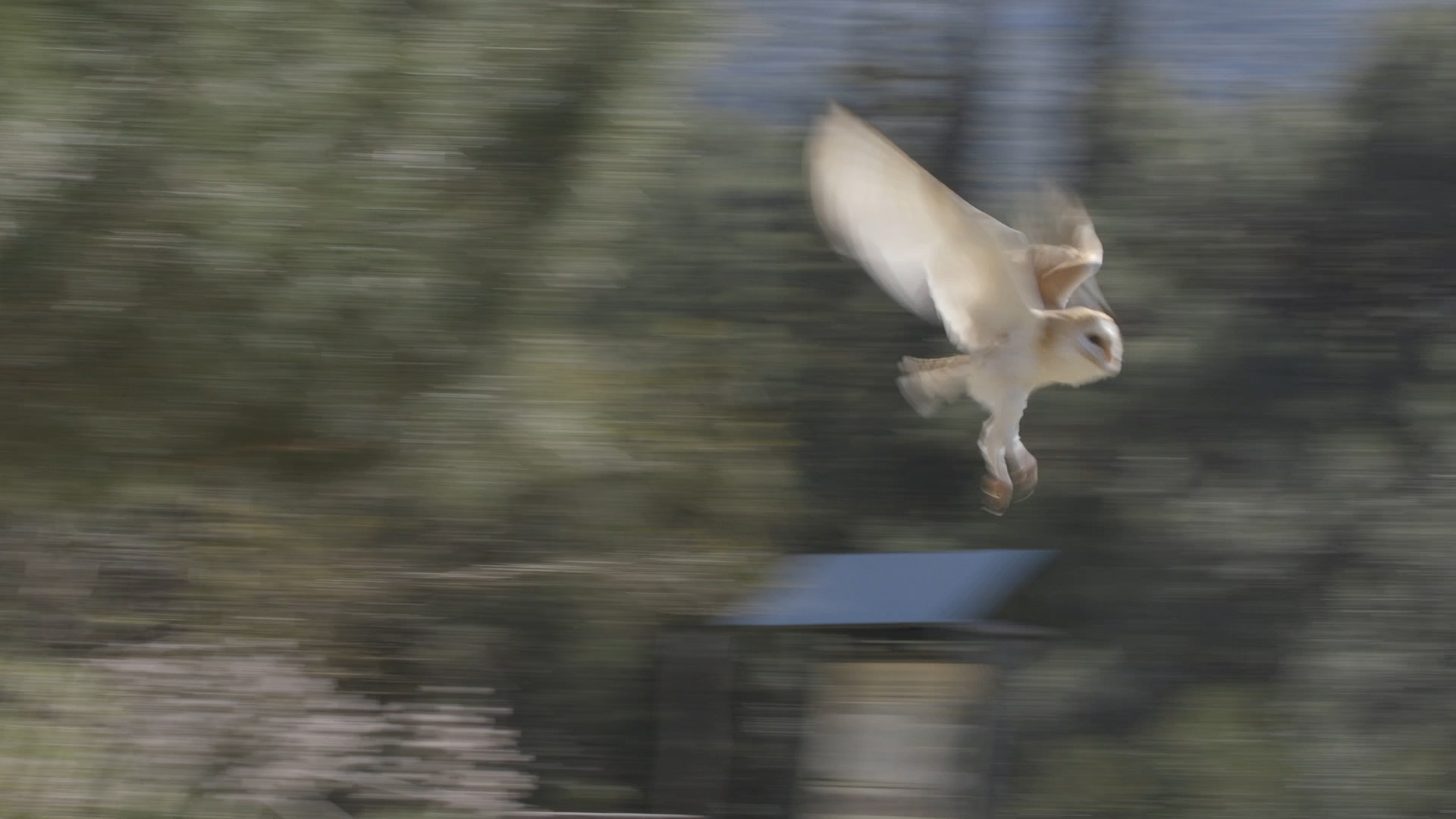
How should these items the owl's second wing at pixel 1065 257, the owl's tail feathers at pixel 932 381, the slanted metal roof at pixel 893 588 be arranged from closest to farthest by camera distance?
1. the owl's second wing at pixel 1065 257
2. the owl's tail feathers at pixel 932 381
3. the slanted metal roof at pixel 893 588

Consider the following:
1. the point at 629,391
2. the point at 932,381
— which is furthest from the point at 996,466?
the point at 629,391

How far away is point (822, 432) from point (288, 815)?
162 centimetres

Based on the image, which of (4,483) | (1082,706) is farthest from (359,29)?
(1082,706)

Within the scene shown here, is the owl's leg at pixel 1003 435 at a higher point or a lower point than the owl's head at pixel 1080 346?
lower

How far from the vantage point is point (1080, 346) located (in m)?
1.52

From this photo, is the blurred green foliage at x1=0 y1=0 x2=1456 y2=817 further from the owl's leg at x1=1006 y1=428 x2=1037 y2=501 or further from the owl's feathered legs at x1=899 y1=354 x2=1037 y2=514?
the owl's leg at x1=1006 y1=428 x2=1037 y2=501

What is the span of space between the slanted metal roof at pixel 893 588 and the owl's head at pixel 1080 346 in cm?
175

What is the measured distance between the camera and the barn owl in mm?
1524

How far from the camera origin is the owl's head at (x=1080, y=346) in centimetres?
150

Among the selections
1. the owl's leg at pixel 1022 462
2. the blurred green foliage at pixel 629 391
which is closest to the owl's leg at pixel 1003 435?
the owl's leg at pixel 1022 462

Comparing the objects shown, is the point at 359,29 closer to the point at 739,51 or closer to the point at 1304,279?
the point at 739,51

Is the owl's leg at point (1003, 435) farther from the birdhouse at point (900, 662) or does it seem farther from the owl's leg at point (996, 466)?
the birdhouse at point (900, 662)

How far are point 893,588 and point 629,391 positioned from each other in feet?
3.85

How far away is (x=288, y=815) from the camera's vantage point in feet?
10.0
